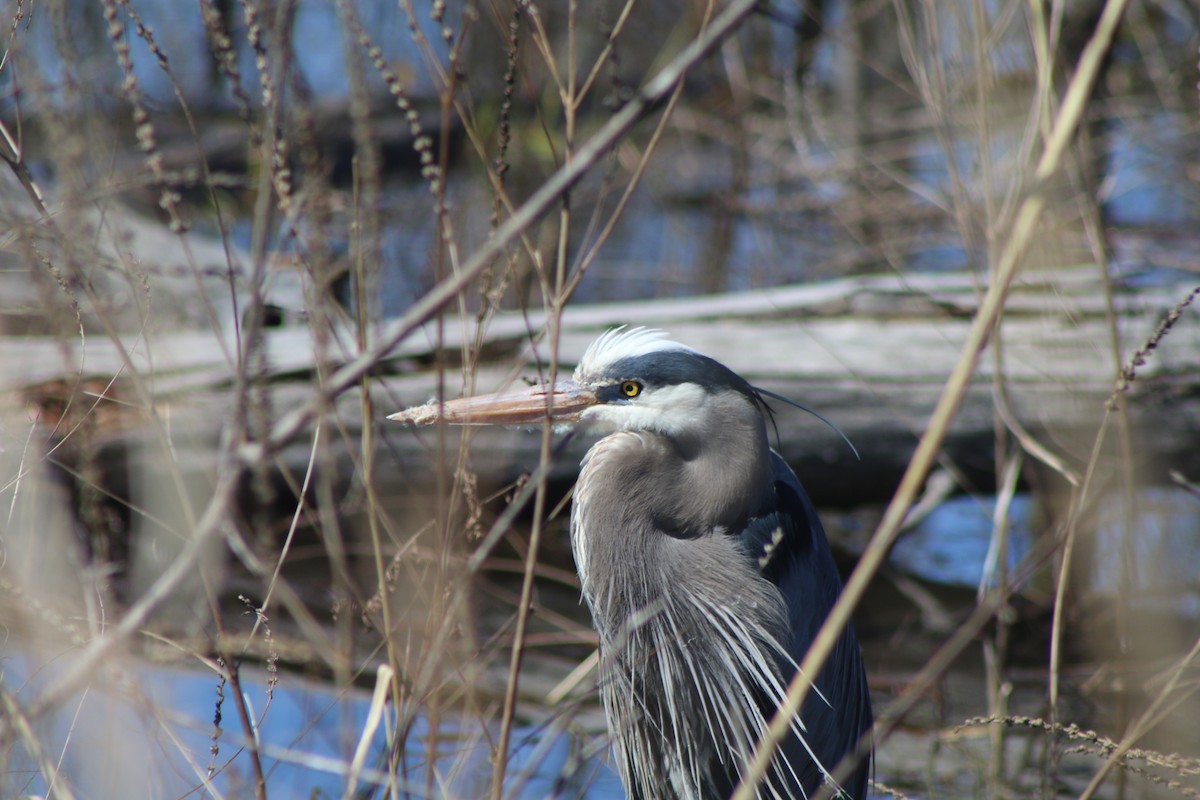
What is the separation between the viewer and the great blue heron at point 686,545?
1.77 m

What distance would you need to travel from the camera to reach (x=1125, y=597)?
2.27 metres

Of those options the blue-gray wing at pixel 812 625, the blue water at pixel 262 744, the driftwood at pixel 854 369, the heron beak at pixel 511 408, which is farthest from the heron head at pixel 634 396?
the driftwood at pixel 854 369

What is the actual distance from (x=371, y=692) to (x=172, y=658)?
553 millimetres

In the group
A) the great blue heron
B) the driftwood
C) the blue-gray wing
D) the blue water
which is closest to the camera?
the blue water

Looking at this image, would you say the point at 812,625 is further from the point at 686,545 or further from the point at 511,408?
the point at 511,408

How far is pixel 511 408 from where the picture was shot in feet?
5.84

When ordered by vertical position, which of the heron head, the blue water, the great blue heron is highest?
the heron head

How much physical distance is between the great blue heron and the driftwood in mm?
869

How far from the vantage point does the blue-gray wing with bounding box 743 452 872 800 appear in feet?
6.30

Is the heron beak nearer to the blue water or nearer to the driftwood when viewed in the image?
the blue water

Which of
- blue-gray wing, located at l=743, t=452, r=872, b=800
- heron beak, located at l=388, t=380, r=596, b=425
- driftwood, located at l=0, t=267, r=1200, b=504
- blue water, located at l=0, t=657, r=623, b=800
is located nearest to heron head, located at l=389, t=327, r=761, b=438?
heron beak, located at l=388, t=380, r=596, b=425

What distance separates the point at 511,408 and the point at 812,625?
71 centimetres

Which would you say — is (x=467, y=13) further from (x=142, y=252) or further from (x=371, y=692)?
(x=142, y=252)

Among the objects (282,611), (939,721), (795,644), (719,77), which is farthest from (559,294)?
(719,77)
